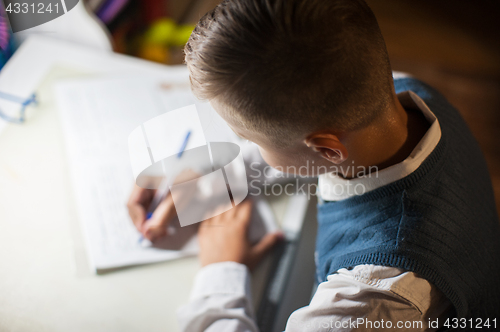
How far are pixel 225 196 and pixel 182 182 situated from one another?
74mm

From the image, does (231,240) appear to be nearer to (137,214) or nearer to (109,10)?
(137,214)

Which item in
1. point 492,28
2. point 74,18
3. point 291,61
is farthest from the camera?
point 492,28

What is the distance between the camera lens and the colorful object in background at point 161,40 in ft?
3.20

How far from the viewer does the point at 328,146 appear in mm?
428

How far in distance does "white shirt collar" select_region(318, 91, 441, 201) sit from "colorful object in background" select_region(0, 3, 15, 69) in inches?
22.3

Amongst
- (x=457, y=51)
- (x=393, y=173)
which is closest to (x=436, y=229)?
(x=393, y=173)

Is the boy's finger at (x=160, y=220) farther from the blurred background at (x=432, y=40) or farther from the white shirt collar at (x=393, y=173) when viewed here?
the blurred background at (x=432, y=40)

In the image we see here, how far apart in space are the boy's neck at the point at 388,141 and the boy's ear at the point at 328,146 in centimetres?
2

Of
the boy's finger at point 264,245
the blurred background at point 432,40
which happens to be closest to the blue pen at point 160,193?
the boy's finger at point 264,245

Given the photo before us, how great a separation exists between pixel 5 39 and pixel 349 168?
631mm

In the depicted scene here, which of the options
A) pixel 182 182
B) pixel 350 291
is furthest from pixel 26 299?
pixel 350 291

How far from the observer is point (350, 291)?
17.2 inches

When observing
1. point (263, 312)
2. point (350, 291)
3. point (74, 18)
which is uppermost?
point (74, 18)

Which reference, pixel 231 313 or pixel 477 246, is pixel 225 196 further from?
pixel 477 246
